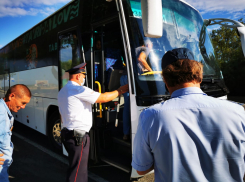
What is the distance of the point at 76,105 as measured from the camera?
2.94 m

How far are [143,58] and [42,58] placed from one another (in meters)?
3.31

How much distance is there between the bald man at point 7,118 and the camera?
6.64 ft

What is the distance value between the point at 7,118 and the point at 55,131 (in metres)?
3.09

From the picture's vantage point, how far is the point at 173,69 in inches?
50.9

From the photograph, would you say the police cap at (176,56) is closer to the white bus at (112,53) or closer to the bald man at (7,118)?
the white bus at (112,53)

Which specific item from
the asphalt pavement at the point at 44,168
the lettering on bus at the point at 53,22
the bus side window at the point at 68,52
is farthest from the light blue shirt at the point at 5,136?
the lettering on bus at the point at 53,22

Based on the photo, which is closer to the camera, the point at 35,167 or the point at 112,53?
the point at 35,167

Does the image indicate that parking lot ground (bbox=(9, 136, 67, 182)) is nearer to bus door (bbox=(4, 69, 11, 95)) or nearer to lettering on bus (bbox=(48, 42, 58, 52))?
lettering on bus (bbox=(48, 42, 58, 52))

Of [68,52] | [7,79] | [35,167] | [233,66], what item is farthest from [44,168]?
[233,66]

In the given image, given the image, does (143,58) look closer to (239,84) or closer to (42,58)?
(42,58)

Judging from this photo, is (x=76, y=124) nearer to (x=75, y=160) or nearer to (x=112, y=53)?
(x=75, y=160)

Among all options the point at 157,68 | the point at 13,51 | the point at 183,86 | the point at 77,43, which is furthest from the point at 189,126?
the point at 13,51

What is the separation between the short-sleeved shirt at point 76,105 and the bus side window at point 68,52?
1163 millimetres

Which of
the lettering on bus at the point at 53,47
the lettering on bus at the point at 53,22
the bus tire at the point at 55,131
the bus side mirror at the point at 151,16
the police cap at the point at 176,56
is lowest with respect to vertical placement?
the bus tire at the point at 55,131
